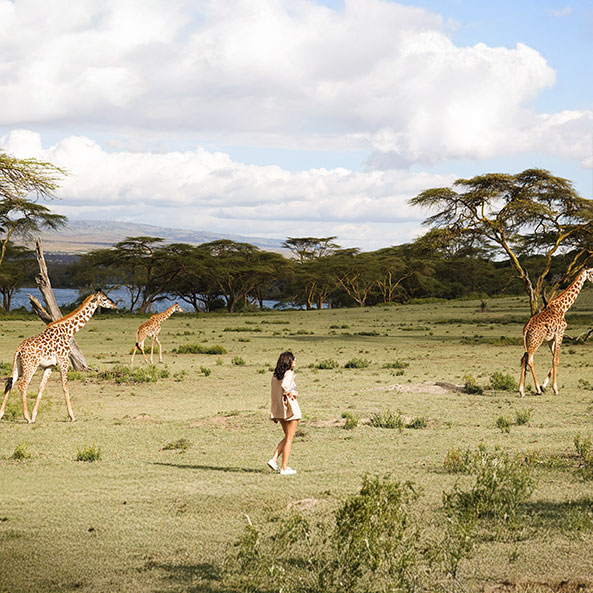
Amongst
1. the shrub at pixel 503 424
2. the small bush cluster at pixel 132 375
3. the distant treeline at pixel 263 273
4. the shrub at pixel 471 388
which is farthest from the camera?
the distant treeline at pixel 263 273

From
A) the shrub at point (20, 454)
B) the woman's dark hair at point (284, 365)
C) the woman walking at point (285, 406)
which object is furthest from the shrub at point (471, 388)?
the shrub at point (20, 454)

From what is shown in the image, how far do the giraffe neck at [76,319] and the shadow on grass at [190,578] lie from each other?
8316 millimetres

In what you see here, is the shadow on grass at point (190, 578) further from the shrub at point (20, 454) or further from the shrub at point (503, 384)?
the shrub at point (503, 384)

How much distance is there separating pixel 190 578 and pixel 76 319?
9.20 meters

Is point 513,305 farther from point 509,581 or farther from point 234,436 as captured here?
point 509,581

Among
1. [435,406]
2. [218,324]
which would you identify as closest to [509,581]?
[435,406]

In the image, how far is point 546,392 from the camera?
52.3 ft

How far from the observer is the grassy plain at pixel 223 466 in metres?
6.06

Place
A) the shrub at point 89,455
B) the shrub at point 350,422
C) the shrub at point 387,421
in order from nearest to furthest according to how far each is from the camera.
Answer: the shrub at point 89,455
the shrub at point 350,422
the shrub at point 387,421

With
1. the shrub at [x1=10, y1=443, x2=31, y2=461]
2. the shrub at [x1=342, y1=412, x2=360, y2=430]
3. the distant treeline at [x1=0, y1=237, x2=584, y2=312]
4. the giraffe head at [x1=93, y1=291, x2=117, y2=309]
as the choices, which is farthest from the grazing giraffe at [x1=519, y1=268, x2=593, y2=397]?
the distant treeline at [x1=0, y1=237, x2=584, y2=312]

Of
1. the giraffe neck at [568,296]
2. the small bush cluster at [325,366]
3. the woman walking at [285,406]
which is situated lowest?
the small bush cluster at [325,366]

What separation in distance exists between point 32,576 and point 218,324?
36.2m

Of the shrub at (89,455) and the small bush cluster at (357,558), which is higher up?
the small bush cluster at (357,558)

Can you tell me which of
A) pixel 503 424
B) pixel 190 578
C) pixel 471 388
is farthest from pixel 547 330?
pixel 190 578
